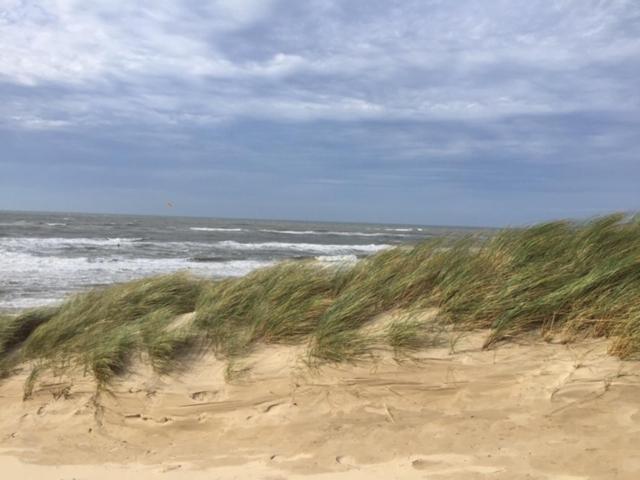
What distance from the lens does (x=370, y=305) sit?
508 cm

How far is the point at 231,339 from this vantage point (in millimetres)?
4812

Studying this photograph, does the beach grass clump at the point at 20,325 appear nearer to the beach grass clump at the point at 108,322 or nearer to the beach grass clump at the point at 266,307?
the beach grass clump at the point at 108,322

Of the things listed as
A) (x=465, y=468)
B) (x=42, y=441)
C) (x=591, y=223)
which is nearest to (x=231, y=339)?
(x=42, y=441)

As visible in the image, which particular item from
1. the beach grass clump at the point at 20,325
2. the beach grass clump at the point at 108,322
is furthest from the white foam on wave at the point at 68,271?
the beach grass clump at the point at 20,325

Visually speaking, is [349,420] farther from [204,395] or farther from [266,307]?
[266,307]

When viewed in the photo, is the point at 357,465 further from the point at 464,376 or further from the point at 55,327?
the point at 55,327

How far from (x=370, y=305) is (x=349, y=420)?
4.95ft

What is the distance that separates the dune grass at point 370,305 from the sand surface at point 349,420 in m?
0.20

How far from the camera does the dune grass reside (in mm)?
4391

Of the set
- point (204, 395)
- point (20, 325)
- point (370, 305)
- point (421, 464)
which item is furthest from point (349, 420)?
point (20, 325)

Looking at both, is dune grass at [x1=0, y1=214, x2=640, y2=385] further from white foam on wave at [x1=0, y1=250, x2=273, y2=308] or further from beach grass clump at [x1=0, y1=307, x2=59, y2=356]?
white foam on wave at [x1=0, y1=250, x2=273, y2=308]

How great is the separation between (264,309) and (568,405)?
2.75m

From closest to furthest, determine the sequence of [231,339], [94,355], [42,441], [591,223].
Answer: [42,441] < [94,355] < [231,339] < [591,223]

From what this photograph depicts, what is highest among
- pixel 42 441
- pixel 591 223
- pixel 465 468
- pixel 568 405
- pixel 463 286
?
pixel 591 223
